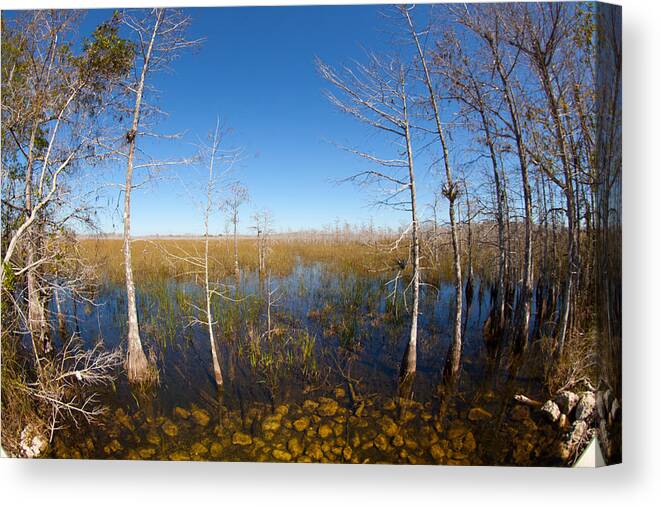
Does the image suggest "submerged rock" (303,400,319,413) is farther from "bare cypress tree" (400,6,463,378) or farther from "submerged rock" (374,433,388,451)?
"bare cypress tree" (400,6,463,378)

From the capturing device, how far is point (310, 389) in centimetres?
288

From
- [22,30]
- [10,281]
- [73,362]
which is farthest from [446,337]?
[22,30]

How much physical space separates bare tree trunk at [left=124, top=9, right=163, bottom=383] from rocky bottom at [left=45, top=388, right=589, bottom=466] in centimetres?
40

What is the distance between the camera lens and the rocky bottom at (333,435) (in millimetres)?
2676

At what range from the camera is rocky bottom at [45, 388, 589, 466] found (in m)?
2.68

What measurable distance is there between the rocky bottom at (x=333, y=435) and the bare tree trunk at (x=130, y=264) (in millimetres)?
400

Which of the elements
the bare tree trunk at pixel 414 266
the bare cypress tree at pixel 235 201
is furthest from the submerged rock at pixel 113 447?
the bare tree trunk at pixel 414 266

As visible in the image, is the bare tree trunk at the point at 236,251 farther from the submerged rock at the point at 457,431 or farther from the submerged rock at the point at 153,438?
the submerged rock at the point at 457,431

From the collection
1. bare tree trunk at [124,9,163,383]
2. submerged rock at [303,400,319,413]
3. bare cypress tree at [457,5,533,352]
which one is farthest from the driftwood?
bare tree trunk at [124,9,163,383]

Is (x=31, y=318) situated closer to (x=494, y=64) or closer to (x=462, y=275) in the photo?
(x=462, y=275)

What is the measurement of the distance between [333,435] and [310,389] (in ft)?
1.56

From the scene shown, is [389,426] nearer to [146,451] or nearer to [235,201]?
[146,451]

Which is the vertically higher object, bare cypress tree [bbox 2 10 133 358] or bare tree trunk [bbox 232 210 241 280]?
bare cypress tree [bbox 2 10 133 358]

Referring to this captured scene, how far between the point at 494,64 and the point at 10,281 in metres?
5.19
